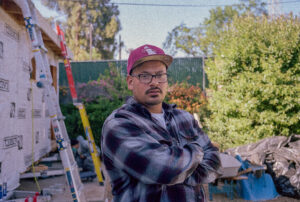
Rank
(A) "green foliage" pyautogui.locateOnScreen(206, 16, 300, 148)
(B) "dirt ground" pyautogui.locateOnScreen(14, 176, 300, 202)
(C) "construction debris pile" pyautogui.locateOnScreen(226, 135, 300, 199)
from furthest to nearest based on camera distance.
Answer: (A) "green foliage" pyautogui.locateOnScreen(206, 16, 300, 148)
(C) "construction debris pile" pyautogui.locateOnScreen(226, 135, 300, 199)
(B) "dirt ground" pyautogui.locateOnScreen(14, 176, 300, 202)

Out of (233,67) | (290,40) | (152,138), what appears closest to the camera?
(152,138)

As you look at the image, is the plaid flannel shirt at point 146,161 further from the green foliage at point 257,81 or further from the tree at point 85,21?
the tree at point 85,21

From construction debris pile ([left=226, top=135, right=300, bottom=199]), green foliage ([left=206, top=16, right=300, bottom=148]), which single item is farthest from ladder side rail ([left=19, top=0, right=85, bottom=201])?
green foliage ([left=206, top=16, right=300, bottom=148])

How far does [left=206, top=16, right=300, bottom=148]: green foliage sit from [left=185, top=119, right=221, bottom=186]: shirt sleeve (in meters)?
5.43

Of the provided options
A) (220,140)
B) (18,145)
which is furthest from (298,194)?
(18,145)

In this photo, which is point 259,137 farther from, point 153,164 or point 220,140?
point 153,164

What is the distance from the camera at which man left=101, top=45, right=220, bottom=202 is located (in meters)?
1.34

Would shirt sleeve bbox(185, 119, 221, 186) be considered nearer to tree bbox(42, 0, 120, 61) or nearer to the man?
the man

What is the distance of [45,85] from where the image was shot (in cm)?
342

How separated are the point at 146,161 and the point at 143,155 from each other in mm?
33

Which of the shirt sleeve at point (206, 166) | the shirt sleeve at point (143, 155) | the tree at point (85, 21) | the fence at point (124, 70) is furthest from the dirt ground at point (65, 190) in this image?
the tree at point (85, 21)

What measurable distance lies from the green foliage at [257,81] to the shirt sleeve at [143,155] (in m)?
5.95

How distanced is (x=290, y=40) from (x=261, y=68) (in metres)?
0.97

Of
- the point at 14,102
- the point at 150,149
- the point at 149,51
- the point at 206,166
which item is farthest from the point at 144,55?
the point at 14,102
